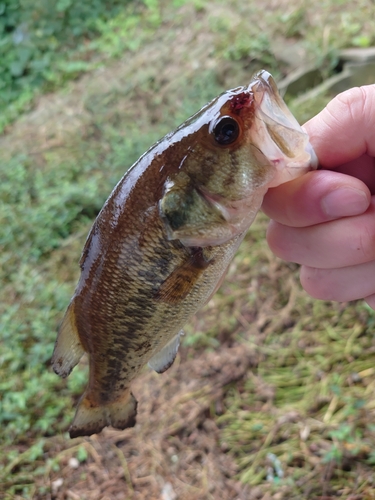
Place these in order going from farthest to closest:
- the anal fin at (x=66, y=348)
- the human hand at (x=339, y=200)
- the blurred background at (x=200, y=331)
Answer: the blurred background at (x=200, y=331)
the anal fin at (x=66, y=348)
the human hand at (x=339, y=200)

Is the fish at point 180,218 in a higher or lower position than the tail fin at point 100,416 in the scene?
higher

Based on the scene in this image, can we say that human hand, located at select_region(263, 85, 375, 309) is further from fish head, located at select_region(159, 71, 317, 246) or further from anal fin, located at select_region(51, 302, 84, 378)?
anal fin, located at select_region(51, 302, 84, 378)

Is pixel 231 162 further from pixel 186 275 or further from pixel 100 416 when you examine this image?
pixel 100 416

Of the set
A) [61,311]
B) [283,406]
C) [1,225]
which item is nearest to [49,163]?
[1,225]

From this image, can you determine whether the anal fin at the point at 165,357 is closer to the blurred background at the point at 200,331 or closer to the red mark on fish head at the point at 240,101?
the red mark on fish head at the point at 240,101

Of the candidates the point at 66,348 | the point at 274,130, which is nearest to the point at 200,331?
the point at 66,348

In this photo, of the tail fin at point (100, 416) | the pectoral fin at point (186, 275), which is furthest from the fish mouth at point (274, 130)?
the tail fin at point (100, 416)
